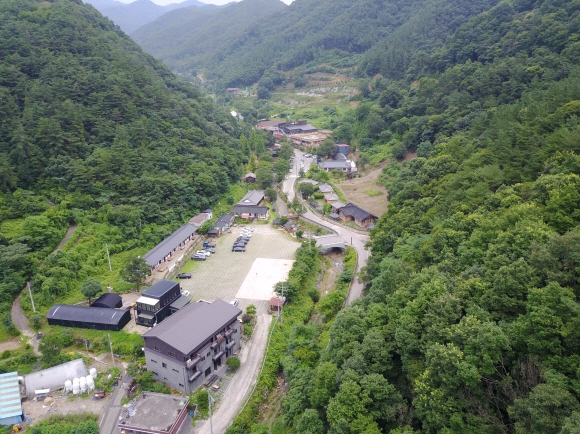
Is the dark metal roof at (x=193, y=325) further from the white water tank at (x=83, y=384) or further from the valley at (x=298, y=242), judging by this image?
the white water tank at (x=83, y=384)

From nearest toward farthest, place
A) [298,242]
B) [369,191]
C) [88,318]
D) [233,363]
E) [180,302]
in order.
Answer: [233,363], [88,318], [180,302], [298,242], [369,191]

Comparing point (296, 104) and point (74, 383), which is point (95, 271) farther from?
point (296, 104)

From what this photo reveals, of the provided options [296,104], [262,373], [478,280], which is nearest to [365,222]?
[262,373]

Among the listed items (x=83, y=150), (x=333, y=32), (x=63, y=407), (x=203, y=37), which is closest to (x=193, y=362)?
(x=63, y=407)

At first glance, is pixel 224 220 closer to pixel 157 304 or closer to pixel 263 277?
pixel 263 277

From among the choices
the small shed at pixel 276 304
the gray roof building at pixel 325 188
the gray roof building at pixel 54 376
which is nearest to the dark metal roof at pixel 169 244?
the small shed at pixel 276 304

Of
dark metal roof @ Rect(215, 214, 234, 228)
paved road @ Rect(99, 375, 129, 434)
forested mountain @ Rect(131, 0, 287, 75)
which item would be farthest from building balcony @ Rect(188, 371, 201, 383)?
forested mountain @ Rect(131, 0, 287, 75)
